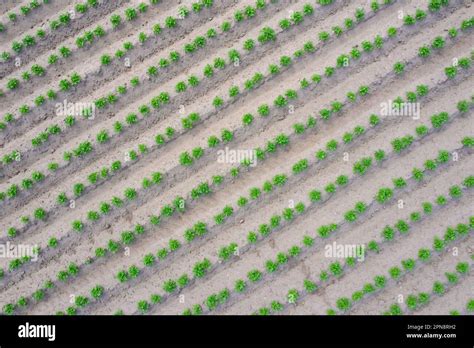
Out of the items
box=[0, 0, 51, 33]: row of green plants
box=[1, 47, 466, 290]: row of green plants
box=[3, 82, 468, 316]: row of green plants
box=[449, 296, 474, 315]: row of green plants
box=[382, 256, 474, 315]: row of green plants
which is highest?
box=[0, 0, 51, 33]: row of green plants

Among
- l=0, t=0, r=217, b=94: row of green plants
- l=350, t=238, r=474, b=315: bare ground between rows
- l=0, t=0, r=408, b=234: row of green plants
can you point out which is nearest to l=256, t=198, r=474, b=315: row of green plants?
l=350, t=238, r=474, b=315: bare ground between rows

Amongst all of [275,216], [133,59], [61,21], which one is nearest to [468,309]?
[275,216]

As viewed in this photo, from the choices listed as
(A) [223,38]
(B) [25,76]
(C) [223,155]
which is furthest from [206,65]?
(B) [25,76]

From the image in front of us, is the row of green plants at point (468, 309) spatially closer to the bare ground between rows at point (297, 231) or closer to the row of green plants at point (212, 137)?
the bare ground between rows at point (297, 231)

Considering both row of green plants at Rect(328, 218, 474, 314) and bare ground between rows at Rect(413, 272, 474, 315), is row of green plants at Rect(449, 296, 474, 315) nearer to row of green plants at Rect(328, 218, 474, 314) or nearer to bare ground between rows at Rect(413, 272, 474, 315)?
bare ground between rows at Rect(413, 272, 474, 315)

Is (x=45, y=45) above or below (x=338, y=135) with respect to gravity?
above

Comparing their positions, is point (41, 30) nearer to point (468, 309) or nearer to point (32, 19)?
point (32, 19)

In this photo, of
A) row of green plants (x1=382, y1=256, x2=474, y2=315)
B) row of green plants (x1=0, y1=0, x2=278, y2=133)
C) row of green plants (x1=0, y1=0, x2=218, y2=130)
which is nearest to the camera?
row of green plants (x1=382, y1=256, x2=474, y2=315)

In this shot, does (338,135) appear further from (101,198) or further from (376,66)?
(101,198)

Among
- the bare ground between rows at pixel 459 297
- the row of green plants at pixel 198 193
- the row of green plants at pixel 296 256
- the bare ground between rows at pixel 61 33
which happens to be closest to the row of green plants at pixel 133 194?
the row of green plants at pixel 198 193
